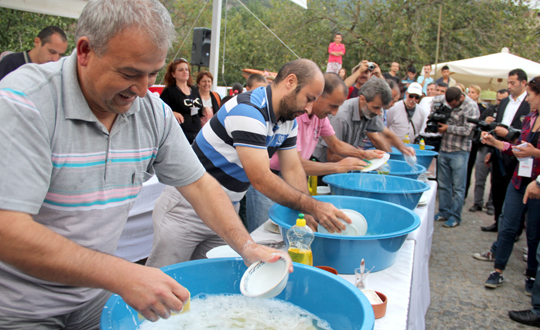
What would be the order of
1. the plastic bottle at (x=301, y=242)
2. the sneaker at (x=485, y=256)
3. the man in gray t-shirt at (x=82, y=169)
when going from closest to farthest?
the man in gray t-shirt at (x=82, y=169)
the plastic bottle at (x=301, y=242)
the sneaker at (x=485, y=256)

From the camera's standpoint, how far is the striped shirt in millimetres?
1675

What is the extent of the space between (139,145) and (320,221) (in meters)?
0.84

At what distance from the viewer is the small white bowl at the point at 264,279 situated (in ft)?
3.25

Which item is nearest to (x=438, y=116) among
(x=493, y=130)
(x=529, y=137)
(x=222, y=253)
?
(x=493, y=130)

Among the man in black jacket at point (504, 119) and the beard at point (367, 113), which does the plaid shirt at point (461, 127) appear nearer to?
the man in black jacket at point (504, 119)

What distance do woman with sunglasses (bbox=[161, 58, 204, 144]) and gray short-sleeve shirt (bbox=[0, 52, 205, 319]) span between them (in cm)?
336

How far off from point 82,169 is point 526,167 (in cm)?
304

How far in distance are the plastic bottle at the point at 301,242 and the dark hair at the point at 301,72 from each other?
2.25 ft

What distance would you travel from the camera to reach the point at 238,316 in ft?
3.73

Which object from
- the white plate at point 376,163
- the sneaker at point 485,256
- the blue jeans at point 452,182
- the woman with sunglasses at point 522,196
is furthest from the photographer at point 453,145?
the white plate at point 376,163

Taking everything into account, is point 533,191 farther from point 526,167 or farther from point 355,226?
point 355,226

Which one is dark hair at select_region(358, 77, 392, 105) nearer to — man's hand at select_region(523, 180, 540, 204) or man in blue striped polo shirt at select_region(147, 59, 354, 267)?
man's hand at select_region(523, 180, 540, 204)

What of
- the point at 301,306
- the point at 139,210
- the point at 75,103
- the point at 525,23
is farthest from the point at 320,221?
the point at 525,23

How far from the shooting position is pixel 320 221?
1.62 m
